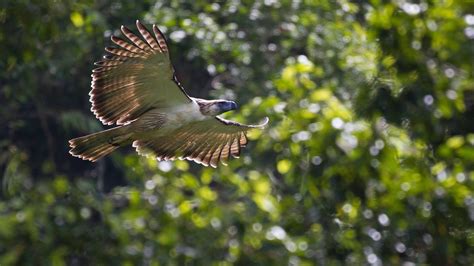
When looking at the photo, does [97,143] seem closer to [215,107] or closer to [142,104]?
[142,104]

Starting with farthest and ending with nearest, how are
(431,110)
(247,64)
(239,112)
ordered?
1. (247,64)
2. (239,112)
3. (431,110)

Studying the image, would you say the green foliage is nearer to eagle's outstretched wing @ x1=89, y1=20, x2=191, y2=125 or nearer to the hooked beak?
eagle's outstretched wing @ x1=89, y1=20, x2=191, y2=125

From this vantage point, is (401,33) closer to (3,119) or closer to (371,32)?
(371,32)

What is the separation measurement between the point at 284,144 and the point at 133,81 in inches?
67.5

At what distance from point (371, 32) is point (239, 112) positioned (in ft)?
4.60

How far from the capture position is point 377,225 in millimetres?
7586

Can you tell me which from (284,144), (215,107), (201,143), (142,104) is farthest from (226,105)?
(284,144)

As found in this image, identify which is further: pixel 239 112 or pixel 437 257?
pixel 239 112

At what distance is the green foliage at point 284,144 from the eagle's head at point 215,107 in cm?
100

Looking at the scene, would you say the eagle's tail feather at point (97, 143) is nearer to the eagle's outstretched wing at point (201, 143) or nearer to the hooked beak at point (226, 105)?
the eagle's outstretched wing at point (201, 143)

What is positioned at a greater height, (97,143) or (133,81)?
(133,81)

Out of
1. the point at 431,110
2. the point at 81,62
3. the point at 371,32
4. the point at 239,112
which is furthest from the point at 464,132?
the point at 81,62

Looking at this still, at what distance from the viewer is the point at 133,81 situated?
6363 mm

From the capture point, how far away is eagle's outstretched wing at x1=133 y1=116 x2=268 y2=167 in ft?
22.6
